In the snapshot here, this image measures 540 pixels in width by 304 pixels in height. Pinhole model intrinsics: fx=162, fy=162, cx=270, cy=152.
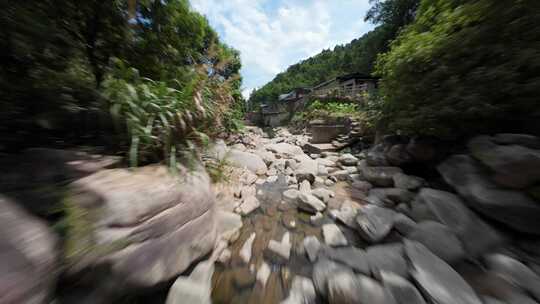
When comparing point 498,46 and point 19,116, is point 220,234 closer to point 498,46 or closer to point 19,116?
point 19,116

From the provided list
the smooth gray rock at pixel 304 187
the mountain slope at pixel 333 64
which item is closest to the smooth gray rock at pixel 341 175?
the smooth gray rock at pixel 304 187

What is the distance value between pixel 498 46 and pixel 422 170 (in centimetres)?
164

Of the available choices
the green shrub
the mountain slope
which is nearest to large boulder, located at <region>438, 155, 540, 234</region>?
the green shrub

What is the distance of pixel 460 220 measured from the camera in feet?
4.77

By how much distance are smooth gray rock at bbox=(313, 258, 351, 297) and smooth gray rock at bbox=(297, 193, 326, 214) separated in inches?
30.3

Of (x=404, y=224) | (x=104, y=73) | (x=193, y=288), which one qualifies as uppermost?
(x=104, y=73)

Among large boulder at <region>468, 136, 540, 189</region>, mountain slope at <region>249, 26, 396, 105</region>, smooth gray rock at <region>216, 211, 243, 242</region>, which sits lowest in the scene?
smooth gray rock at <region>216, 211, 243, 242</region>

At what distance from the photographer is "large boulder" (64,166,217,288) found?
2.65 feet

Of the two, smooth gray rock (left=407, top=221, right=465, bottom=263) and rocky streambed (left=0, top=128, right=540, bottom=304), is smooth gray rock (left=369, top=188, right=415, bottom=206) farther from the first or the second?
smooth gray rock (left=407, top=221, right=465, bottom=263)

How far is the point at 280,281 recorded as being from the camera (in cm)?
127

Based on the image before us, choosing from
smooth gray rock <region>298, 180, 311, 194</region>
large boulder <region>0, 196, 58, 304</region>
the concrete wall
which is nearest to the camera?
large boulder <region>0, 196, 58, 304</region>

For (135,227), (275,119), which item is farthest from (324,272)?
(275,119)

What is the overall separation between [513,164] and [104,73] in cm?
399

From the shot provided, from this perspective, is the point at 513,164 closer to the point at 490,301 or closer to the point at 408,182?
the point at 408,182
